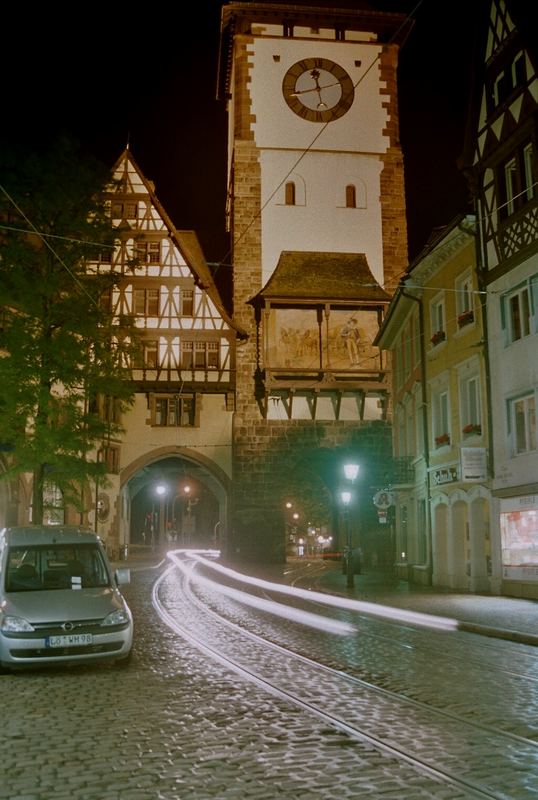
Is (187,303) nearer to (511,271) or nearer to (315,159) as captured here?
(315,159)

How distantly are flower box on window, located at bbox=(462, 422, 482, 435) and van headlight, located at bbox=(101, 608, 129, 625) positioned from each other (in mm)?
14118

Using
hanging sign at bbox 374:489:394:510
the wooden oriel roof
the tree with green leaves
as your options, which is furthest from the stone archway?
the tree with green leaves

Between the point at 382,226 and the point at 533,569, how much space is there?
1066 inches

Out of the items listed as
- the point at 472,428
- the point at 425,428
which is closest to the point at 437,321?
the point at 425,428

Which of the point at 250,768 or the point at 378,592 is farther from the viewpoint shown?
the point at 378,592

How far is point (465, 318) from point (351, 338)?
17.9 metres

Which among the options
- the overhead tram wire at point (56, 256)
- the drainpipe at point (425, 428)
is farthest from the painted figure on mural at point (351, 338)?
the overhead tram wire at point (56, 256)

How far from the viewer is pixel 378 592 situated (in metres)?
23.0

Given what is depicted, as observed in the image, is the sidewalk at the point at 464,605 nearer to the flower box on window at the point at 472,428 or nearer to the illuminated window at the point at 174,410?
the flower box on window at the point at 472,428

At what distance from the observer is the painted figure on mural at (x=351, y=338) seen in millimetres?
41156

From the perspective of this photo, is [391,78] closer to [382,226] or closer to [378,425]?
[382,226]

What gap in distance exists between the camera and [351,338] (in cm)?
4131

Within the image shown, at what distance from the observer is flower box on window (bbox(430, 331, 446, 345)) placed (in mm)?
25228

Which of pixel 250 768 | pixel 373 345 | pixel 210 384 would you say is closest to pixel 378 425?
pixel 373 345
